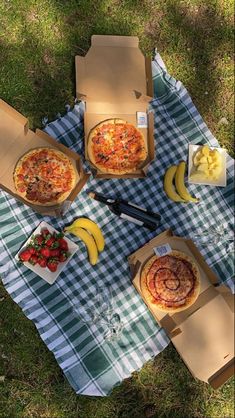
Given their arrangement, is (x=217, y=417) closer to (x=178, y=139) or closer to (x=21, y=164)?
(x=178, y=139)

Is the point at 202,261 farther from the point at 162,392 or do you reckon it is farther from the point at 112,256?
the point at 162,392

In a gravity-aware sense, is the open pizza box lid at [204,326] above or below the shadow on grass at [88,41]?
below

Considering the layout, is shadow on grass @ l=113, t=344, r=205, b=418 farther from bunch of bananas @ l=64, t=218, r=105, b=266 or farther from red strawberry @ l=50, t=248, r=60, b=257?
red strawberry @ l=50, t=248, r=60, b=257

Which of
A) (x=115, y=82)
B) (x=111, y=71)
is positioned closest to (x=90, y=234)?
(x=115, y=82)

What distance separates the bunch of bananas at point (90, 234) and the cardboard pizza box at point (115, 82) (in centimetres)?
59

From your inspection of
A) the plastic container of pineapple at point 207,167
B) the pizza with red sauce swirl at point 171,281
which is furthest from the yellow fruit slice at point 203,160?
the pizza with red sauce swirl at point 171,281

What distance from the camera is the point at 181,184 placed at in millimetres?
4289

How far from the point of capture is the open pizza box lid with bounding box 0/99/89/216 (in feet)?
13.3

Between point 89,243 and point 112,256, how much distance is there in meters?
0.25

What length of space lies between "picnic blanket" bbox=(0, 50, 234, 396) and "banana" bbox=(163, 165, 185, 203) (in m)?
0.06

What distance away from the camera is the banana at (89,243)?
4.06 meters

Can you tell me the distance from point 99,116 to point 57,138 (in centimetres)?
45

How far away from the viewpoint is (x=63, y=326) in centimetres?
396

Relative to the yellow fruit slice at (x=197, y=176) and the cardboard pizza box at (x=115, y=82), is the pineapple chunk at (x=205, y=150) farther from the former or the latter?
the cardboard pizza box at (x=115, y=82)
